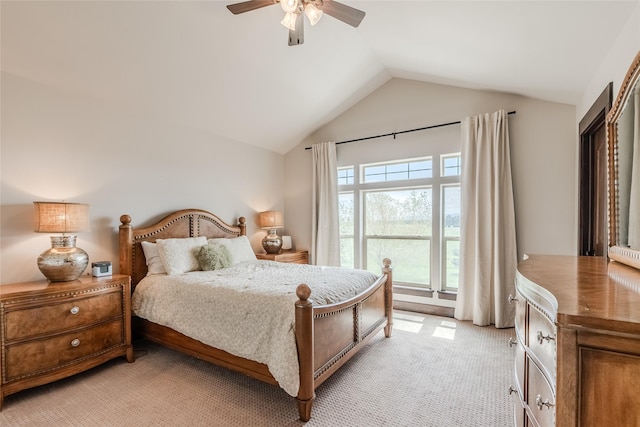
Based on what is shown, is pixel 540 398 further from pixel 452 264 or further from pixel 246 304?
pixel 452 264

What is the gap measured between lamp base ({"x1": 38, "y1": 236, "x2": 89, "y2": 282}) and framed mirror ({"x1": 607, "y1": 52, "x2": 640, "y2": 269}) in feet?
12.1

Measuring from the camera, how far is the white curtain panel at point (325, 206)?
4.66 meters

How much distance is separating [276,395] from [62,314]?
177 centimetres

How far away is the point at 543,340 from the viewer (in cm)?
103

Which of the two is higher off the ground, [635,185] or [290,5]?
[290,5]

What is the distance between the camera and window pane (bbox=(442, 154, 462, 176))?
12.8ft

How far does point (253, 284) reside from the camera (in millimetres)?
2523

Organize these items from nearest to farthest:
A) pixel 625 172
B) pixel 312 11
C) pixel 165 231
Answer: pixel 625 172 → pixel 312 11 → pixel 165 231

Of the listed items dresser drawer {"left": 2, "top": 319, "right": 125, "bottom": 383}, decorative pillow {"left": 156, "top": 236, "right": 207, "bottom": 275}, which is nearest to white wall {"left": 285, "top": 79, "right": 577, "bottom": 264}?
decorative pillow {"left": 156, "top": 236, "right": 207, "bottom": 275}

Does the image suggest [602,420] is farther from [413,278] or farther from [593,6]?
[413,278]

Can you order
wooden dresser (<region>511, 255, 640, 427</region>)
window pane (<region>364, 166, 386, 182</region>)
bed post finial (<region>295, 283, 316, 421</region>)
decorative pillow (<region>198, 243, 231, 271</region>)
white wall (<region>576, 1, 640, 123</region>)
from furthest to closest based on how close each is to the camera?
window pane (<region>364, 166, 386, 182</region>) < decorative pillow (<region>198, 243, 231, 271</region>) < bed post finial (<region>295, 283, 316, 421</region>) < white wall (<region>576, 1, 640, 123</region>) < wooden dresser (<region>511, 255, 640, 427</region>)

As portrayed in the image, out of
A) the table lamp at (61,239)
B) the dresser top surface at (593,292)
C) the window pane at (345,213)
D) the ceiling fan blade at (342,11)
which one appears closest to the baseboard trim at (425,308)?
the window pane at (345,213)

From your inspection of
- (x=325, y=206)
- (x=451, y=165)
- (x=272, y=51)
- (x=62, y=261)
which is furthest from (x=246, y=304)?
(x=451, y=165)

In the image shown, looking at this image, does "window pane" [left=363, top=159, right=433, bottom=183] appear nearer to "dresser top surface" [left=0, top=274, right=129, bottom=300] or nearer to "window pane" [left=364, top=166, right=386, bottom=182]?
"window pane" [left=364, top=166, right=386, bottom=182]
